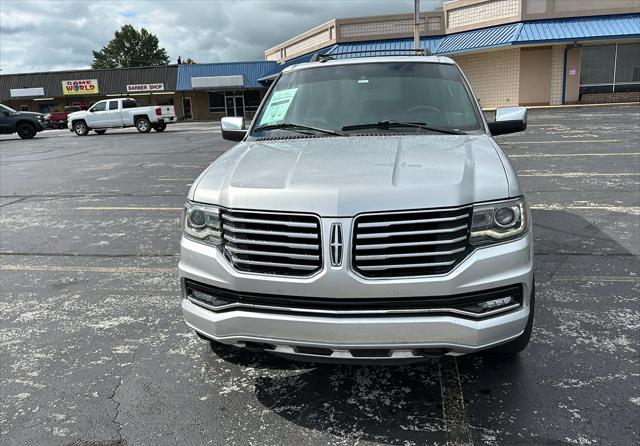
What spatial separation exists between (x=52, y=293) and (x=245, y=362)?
93.5 inches

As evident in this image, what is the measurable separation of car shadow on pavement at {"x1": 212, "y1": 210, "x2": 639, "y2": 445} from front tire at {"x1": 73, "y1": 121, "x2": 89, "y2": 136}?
28911 mm

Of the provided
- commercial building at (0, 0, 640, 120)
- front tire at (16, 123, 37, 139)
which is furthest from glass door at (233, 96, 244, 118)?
front tire at (16, 123, 37, 139)

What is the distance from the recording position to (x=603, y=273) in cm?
458

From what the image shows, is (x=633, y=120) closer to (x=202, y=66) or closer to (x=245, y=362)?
(x=245, y=362)

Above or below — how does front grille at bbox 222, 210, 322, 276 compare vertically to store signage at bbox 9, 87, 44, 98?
below

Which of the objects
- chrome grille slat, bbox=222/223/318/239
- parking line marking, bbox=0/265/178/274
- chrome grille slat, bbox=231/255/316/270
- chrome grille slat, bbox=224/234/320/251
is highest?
chrome grille slat, bbox=222/223/318/239

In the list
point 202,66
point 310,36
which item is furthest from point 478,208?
point 202,66

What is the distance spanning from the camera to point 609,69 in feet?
91.6

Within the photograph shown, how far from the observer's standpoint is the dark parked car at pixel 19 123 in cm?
2573

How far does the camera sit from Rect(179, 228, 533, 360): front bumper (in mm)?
2320

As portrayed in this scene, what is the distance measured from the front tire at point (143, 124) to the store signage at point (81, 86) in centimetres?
1955

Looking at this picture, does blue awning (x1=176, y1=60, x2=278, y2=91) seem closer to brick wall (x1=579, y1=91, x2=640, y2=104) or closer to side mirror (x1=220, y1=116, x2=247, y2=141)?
brick wall (x1=579, y1=91, x2=640, y2=104)

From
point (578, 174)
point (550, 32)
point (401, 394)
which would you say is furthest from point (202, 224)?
point (550, 32)

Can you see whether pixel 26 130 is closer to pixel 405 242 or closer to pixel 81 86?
pixel 81 86
